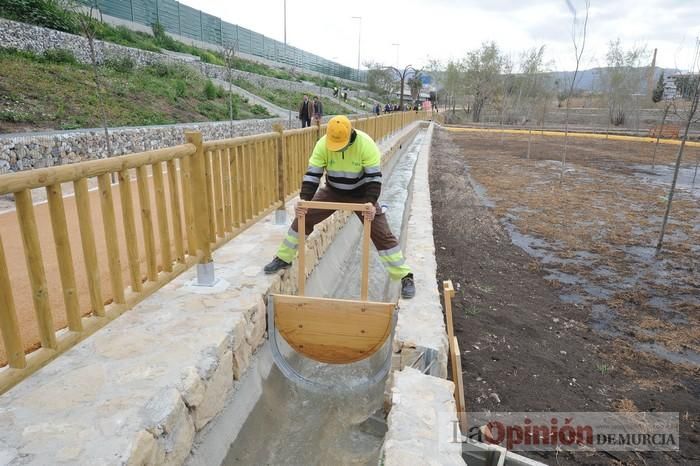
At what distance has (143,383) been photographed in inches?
100

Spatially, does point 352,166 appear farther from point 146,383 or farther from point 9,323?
point 9,323

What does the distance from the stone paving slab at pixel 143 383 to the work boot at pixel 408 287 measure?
1.25 m

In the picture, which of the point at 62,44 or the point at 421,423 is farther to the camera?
the point at 62,44

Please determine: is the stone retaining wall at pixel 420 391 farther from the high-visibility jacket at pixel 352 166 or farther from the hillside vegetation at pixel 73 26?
the hillside vegetation at pixel 73 26

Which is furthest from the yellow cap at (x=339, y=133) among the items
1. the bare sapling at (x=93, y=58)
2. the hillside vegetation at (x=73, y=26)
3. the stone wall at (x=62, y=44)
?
the stone wall at (x=62, y=44)

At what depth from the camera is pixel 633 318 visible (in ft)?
17.1

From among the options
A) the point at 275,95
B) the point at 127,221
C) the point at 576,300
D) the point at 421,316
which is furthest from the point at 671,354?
the point at 275,95

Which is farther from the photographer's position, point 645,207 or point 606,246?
point 645,207

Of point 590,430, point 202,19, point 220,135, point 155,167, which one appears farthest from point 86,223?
point 202,19

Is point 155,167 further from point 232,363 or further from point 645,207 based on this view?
point 645,207

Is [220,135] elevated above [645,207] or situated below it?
above

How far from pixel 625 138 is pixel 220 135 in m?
28.1

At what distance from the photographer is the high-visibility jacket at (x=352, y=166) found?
167 inches

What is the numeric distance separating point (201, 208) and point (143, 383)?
160 cm
